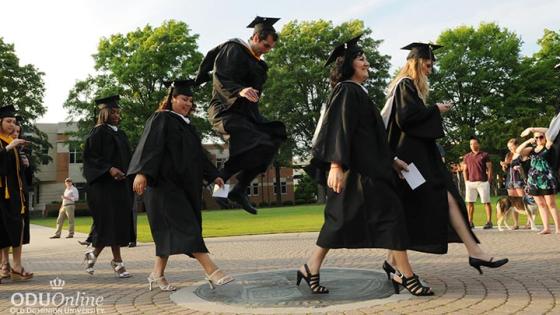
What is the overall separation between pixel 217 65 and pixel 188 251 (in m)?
1.94

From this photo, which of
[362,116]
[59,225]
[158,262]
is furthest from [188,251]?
[59,225]

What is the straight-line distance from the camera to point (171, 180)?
530cm

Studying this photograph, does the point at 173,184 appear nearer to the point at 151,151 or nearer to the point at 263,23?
the point at 151,151

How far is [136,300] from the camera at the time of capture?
16.6 ft

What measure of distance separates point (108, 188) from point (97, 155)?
48cm

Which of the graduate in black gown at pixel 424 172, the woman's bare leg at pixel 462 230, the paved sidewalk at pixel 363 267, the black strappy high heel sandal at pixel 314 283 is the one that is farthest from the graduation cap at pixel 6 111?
the woman's bare leg at pixel 462 230

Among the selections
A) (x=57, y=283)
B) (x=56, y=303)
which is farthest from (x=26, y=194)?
(x=56, y=303)

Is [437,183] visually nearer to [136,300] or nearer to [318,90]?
[136,300]

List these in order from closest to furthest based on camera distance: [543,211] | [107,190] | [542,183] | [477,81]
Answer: [107,190], [542,183], [543,211], [477,81]

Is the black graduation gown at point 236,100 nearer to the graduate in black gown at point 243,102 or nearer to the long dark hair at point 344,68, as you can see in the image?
the graduate in black gown at point 243,102

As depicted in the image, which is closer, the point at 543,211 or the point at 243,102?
the point at 243,102

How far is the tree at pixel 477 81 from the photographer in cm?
4456

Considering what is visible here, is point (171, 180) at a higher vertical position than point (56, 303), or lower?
higher

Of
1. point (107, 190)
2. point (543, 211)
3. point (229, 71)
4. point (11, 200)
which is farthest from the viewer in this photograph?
point (543, 211)
